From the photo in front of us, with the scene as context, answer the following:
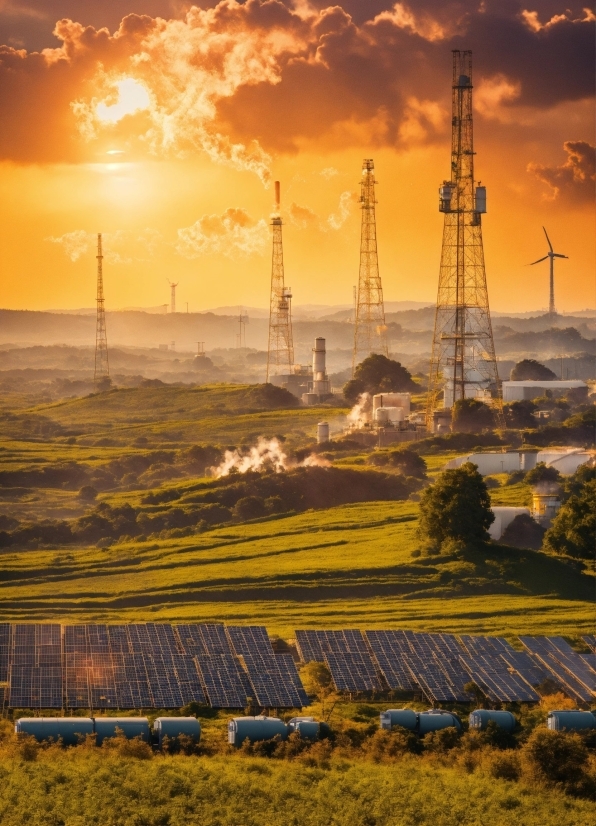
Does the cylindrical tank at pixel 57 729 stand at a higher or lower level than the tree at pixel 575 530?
lower

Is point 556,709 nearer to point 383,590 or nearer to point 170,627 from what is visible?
point 170,627

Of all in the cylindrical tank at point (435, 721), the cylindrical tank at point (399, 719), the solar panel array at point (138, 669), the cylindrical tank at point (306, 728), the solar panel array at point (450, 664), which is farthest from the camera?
the solar panel array at point (450, 664)

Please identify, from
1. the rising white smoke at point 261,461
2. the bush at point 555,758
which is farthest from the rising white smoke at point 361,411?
the bush at point 555,758

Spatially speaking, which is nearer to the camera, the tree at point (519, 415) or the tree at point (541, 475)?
the tree at point (541, 475)

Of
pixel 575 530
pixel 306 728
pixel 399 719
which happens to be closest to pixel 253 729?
pixel 306 728

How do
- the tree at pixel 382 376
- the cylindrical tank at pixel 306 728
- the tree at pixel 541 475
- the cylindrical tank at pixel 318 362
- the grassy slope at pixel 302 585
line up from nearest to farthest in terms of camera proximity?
the cylindrical tank at pixel 306 728, the grassy slope at pixel 302 585, the tree at pixel 541 475, the tree at pixel 382 376, the cylindrical tank at pixel 318 362

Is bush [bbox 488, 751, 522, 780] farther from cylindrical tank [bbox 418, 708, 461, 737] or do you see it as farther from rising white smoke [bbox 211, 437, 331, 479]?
rising white smoke [bbox 211, 437, 331, 479]

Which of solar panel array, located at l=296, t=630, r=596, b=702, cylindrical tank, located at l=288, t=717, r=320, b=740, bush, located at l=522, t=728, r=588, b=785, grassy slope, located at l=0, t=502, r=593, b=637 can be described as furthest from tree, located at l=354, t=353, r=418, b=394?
bush, located at l=522, t=728, r=588, b=785

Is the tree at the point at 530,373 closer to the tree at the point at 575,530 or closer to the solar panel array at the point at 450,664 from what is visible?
the tree at the point at 575,530
